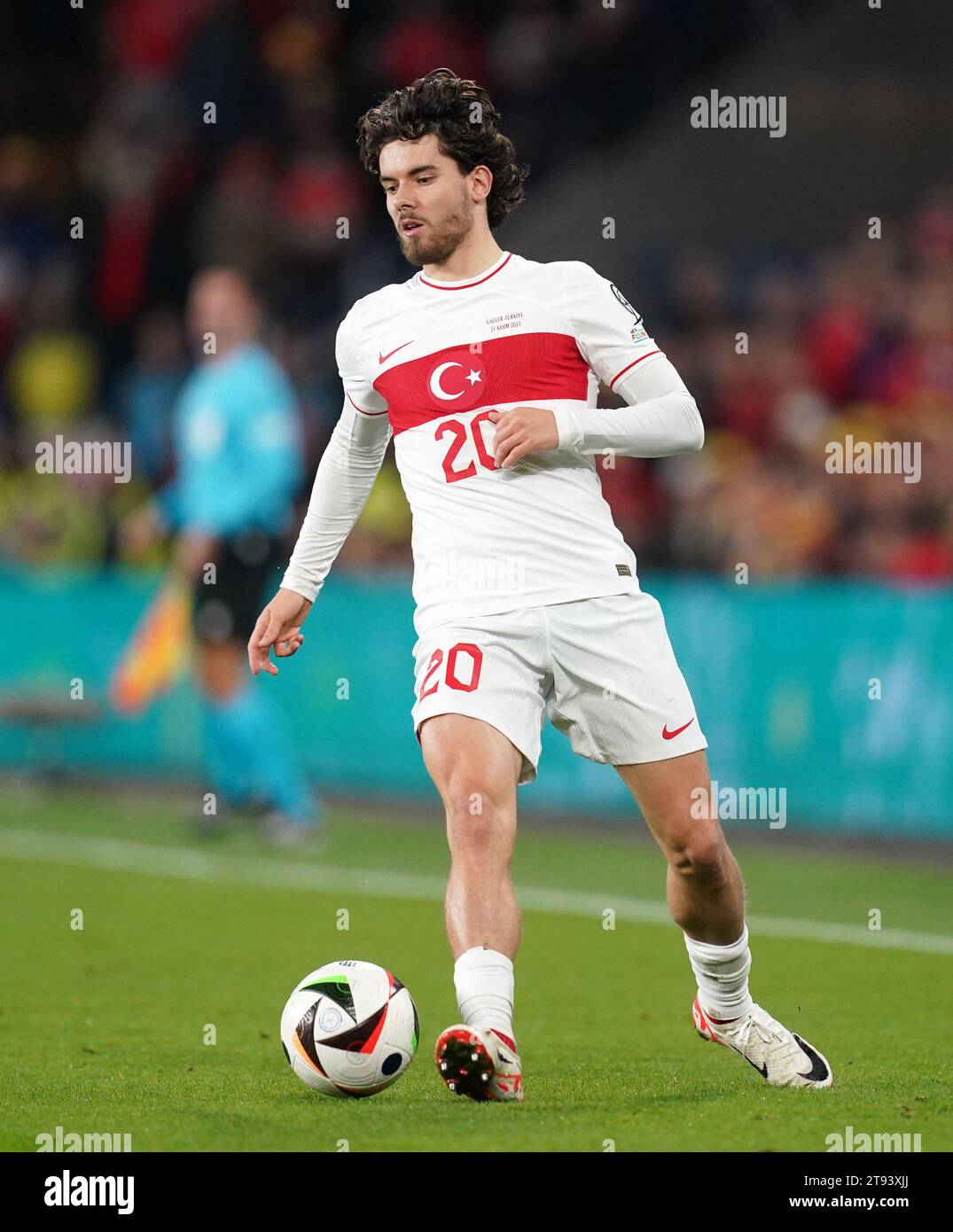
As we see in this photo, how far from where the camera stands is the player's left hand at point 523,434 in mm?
4996

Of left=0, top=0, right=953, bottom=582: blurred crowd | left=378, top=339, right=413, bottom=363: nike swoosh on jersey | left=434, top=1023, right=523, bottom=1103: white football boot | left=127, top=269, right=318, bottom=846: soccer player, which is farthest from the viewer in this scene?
left=0, top=0, right=953, bottom=582: blurred crowd

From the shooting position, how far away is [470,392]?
5.21m

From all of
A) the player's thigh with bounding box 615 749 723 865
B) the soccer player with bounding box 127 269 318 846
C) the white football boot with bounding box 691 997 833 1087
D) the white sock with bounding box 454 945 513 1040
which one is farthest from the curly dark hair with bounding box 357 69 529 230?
the soccer player with bounding box 127 269 318 846

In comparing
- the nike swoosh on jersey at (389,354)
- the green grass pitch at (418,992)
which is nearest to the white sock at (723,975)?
the green grass pitch at (418,992)

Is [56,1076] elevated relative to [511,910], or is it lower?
lower

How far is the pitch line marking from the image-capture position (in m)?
8.42

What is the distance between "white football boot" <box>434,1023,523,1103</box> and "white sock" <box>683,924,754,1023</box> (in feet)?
2.72

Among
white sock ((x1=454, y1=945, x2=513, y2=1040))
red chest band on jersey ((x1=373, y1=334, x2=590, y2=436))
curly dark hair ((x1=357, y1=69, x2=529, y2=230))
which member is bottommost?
white sock ((x1=454, y1=945, x2=513, y2=1040))

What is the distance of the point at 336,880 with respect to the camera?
1016 cm

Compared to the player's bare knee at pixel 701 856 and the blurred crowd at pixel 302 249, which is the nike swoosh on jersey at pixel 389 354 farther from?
the blurred crowd at pixel 302 249

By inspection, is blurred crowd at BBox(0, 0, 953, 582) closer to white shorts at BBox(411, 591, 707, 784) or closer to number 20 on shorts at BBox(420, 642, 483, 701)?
white shorts at BBox(411, 591, 707, 784)
